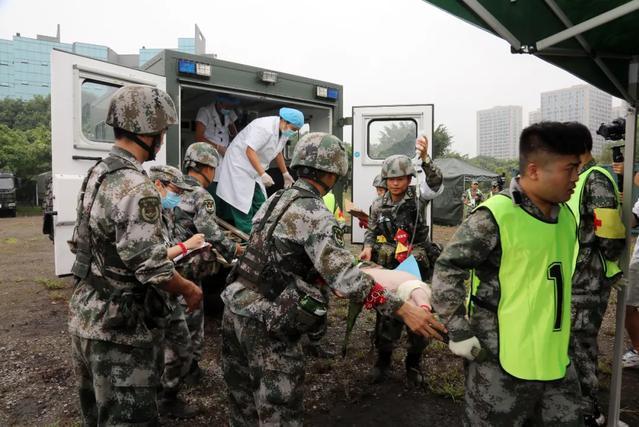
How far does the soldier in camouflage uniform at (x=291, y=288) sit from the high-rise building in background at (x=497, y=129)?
7026cm

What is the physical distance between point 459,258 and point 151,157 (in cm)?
155

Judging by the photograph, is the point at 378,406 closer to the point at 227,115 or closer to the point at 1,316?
the point at 227,115

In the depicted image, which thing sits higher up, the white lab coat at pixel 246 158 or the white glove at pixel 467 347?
the white lab coat at pixel 246 158

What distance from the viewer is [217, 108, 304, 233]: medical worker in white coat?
195 inches

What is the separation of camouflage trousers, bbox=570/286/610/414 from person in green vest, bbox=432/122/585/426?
0.88 metres

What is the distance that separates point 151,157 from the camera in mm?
2279

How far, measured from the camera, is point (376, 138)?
20.8 feet

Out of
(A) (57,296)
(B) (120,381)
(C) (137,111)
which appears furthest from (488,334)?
(A) (57,296)

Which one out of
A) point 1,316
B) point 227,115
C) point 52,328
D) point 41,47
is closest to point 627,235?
point 227,115

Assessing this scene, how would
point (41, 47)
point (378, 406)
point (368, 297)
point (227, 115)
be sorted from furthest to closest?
point (41, 47)
point (227, 115)
point (378, 406)
point (368, 297)

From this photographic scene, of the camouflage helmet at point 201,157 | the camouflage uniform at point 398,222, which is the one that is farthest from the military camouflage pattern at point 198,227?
the camouflage uniform at point 398,222

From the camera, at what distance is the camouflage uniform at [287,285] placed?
2.14m

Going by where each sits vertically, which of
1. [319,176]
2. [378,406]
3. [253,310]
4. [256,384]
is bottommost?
[378,406]

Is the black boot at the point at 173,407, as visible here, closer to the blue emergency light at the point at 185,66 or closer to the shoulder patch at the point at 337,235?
the shoulder patch at the point at 337,235
